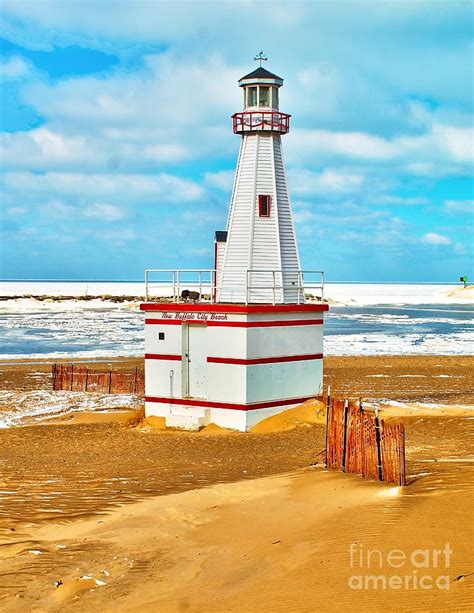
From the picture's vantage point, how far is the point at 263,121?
2288cm

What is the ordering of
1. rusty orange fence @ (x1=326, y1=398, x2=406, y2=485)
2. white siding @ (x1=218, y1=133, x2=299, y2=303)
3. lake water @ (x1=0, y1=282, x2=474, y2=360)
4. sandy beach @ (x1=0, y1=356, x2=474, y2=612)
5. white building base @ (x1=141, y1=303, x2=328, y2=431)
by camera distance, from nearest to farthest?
sandy beach @ (x1=0, y1=356, x2=474, y2=612), rusty orange fence @ (x1=326, y1=398, x2=406, y2=485), white building base @ (x1=141, y1=303, x2=328, y2=431), white siding @ (x1=218, y1=133, x2=299, y2=303), lake water @ (x1=0, y1=282, x2=474, y2=360)

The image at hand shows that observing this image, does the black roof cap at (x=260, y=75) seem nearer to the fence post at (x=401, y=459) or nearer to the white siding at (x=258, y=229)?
the white siding at (x=258, y=229)

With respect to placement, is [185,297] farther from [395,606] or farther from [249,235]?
[395,606]

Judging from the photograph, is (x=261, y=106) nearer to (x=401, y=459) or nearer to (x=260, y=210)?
(x=260, y=210)

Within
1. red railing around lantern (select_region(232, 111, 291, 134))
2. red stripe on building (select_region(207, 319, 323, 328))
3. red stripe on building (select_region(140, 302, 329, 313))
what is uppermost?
red railing around lantern (select_region(232, 111, 291, 134))

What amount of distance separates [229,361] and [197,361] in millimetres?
1273

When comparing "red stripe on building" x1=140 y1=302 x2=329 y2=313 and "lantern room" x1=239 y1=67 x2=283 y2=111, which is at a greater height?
"lantern room" x1=239 y1=67 x2=283 y2=111

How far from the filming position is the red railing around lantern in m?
22.9

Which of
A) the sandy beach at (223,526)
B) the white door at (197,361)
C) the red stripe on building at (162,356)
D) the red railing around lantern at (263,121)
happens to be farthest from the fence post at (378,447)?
the red railing around lantern at (263,121)

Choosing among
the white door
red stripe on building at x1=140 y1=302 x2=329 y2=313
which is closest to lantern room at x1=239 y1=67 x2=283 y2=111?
red stripe on building at x1=140 y1=302 x2=329 y2=313

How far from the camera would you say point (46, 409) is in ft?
81.9

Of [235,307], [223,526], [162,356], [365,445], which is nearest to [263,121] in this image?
[235,307]

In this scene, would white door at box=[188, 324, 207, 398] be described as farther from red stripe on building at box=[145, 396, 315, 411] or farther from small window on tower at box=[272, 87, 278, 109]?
small window on tower at box=[272, 87, 278, 109]

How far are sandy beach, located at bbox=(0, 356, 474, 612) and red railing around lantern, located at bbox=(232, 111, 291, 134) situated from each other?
29.0 ft
